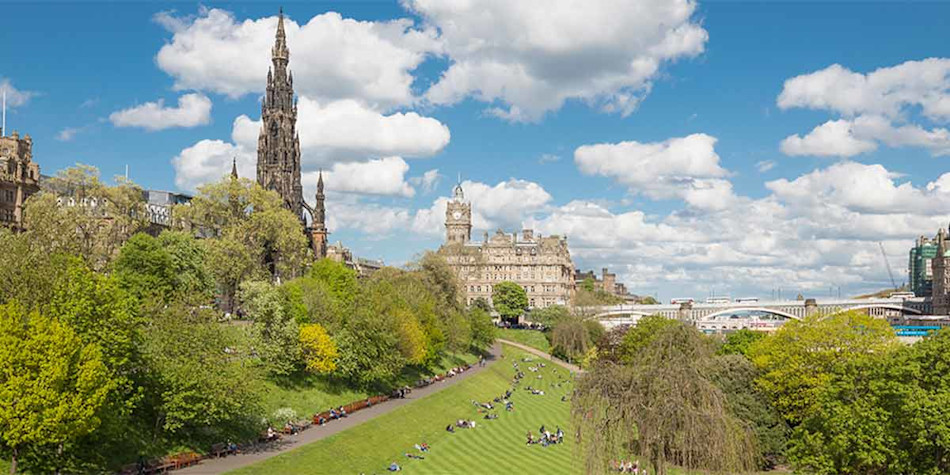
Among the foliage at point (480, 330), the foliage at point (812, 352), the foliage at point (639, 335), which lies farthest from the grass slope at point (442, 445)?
the foliage at point (480, 330)

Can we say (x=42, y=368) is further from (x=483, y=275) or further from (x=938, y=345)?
(x=483, y=275)

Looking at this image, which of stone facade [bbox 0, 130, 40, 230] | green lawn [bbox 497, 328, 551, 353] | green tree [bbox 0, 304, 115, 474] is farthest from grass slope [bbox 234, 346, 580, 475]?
green lawn [bbox 497, 328, 551, 353]

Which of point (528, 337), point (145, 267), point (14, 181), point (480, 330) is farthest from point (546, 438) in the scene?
point (528, 337)

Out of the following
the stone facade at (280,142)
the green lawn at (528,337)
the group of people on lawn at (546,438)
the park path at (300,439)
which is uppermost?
the stone facade at (280,142)

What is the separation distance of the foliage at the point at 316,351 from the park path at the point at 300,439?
4.47 meters

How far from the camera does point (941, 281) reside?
613ft

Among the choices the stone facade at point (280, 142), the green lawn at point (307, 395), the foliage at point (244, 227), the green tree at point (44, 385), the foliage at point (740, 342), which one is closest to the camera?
the green tree at point (44, 385)

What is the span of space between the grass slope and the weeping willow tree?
470 inches

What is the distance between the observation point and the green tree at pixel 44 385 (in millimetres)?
34438

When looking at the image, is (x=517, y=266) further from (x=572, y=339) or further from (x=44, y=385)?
(x=44, y=385)

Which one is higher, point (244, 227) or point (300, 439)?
point (244, 227)

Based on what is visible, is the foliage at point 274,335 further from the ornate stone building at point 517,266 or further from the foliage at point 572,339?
the ornate stone building at point 517,266

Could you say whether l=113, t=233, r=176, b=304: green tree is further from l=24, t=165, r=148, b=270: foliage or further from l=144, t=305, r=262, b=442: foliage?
l=144, t=305, r=262, b=442: foliage

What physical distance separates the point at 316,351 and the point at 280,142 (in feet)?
233
